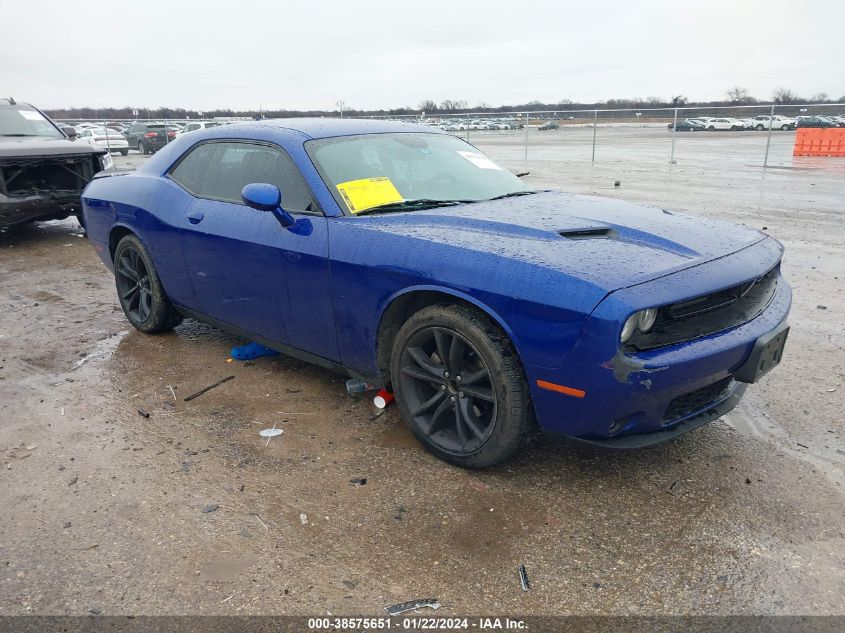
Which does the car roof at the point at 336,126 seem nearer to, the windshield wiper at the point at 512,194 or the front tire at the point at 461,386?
the windshield wiper at the point at 512,194

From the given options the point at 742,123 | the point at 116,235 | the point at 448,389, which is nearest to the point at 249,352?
the point at 116,235

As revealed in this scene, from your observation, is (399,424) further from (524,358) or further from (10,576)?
(10,576)

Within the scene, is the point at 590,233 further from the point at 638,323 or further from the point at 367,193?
the point at 367,193

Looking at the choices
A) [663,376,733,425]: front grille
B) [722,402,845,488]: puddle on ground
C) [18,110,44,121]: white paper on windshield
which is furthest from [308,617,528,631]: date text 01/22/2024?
[18,110,44,121]: white paper on windshield

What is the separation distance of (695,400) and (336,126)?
2.61 meters

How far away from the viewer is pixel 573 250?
Result: 276cm

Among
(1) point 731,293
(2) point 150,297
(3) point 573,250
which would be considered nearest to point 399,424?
(3) point 573,250

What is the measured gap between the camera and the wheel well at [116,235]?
4.97 metres

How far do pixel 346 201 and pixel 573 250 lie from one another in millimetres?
1282

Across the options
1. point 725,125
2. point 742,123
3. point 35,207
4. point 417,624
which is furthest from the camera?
point 742,123

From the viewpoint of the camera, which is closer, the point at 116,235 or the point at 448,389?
the point at 448,389

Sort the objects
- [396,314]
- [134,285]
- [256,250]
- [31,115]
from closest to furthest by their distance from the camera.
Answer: [396,314] → [256,250] → [134,285] → [31,115]

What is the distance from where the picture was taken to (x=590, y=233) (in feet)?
9.93

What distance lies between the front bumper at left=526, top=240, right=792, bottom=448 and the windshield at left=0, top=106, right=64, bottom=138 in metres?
9.61
